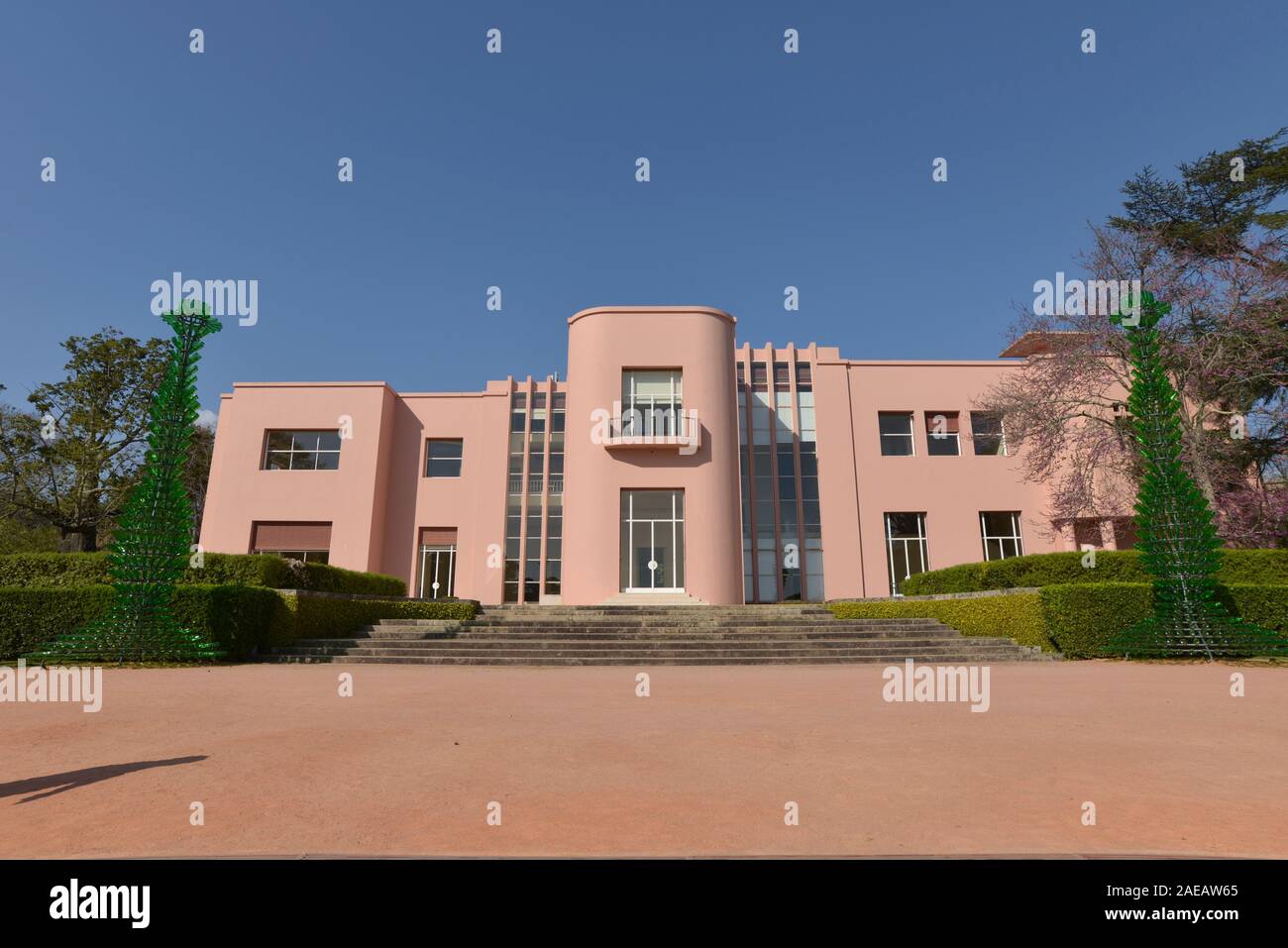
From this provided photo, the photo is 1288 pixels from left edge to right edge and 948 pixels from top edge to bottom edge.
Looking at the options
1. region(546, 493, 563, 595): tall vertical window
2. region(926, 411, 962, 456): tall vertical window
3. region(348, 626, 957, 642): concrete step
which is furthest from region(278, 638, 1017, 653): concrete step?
region(926, 411, 962, 456): tall vertical window

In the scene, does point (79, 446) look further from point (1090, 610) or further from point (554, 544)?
point (1090, 610)

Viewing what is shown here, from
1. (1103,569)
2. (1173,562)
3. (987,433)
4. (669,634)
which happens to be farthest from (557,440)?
(1173,562)

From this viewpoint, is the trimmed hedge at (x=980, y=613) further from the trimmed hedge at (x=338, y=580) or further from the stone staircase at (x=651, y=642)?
the trimmed hedge at (x=338, y=580)

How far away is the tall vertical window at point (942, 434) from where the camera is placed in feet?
87.1

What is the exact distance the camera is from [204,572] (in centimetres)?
1448

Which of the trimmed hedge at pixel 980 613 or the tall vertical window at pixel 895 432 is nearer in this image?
the trimmed hedge at pixel 980 613

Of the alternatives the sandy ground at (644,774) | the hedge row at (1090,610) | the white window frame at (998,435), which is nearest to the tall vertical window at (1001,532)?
the white window frame at (998,435)

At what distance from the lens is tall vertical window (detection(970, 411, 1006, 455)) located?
1026 inches

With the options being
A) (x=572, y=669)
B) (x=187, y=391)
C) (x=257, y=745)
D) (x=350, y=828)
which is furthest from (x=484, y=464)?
(x=350, y=828)

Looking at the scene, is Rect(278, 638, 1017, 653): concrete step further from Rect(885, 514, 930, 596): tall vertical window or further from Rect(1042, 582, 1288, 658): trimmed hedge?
Rect(885, 514, 930, 596): tall vertical window

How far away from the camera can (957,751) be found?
5.22 meters

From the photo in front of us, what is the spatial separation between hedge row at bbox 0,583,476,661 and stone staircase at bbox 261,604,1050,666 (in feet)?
1.71

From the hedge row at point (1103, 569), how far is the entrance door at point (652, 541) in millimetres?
9350
